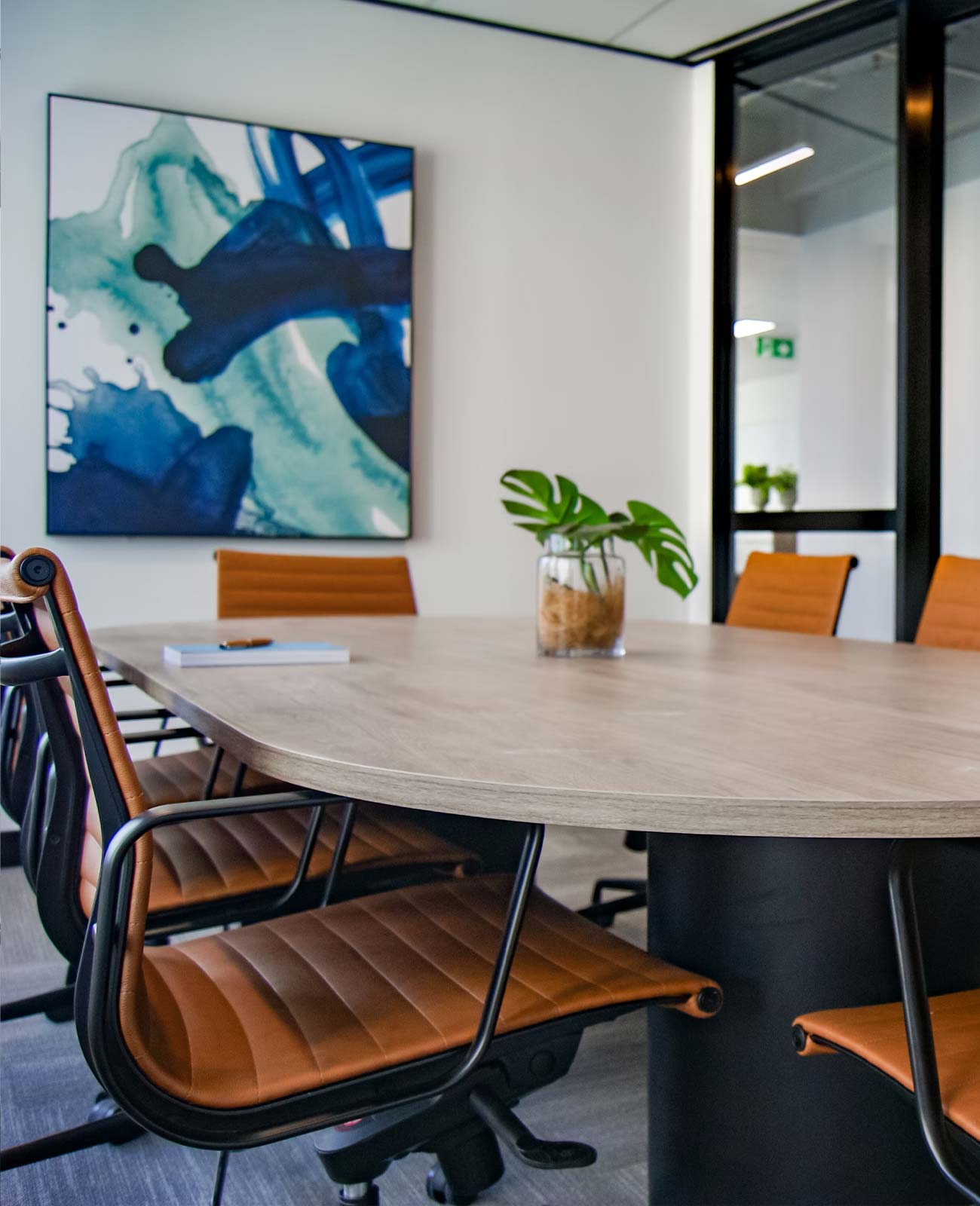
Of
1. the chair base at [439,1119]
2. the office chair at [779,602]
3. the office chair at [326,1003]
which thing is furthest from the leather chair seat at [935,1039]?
the office chair at [779,602]

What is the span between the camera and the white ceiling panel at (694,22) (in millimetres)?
4500

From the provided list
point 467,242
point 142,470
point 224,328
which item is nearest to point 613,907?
point 142,470

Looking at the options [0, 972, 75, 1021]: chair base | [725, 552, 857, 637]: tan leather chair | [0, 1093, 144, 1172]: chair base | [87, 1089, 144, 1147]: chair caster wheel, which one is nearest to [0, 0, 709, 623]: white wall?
[725, 552, 857, 637]: tan leather chair

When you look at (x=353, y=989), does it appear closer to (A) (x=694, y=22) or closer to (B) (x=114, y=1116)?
(B) (x=114, y=1116)

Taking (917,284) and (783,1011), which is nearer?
(783,1011)

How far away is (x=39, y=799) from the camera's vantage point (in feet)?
5.12

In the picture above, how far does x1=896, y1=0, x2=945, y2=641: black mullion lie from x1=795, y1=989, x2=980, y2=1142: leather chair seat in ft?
10.8

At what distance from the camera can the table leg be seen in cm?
139

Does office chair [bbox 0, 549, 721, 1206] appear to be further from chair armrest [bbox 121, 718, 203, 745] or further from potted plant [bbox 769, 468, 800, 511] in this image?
potted plant [bbox 769, 468, 800, 511]

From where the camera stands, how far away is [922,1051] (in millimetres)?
1053

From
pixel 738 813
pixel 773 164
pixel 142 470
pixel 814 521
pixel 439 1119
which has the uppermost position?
pixel 773 164

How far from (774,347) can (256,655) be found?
3543mm

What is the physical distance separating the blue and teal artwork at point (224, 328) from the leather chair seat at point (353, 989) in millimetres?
2805

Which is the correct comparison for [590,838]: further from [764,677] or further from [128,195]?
[128,195]
